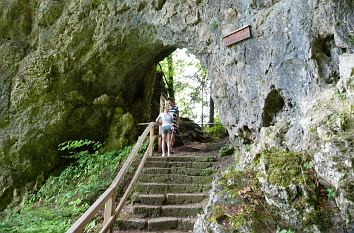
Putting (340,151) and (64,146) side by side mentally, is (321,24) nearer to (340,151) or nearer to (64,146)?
(340,151)

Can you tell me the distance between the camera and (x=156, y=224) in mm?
5898

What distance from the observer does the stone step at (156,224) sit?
589cm

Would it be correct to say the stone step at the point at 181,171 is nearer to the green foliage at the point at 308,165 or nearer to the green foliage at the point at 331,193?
the green foliage at the point at 308,165

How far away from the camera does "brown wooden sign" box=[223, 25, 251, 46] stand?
24.4 feet

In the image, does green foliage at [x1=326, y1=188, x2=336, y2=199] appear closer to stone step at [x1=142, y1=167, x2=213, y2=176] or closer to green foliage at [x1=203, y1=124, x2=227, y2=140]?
stone step at [x1=142, y1=167, x2=213, y2=176]

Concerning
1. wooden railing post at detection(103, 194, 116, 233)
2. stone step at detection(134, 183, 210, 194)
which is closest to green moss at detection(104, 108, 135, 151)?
stone step at detection(134, 183, 210, 194)

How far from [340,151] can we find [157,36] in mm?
6844

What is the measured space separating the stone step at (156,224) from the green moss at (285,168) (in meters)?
1.97

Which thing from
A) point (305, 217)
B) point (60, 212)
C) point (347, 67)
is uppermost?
point (347, 67)

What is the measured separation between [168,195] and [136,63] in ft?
17.4

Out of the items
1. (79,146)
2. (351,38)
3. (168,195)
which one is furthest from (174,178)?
(351,38)

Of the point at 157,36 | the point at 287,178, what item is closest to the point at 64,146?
the point at 157,36

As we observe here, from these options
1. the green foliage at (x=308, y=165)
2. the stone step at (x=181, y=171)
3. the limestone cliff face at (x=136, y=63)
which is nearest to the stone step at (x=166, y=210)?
the limestone cliff face at (x=136, y=63)

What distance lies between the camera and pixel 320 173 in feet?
13.7
